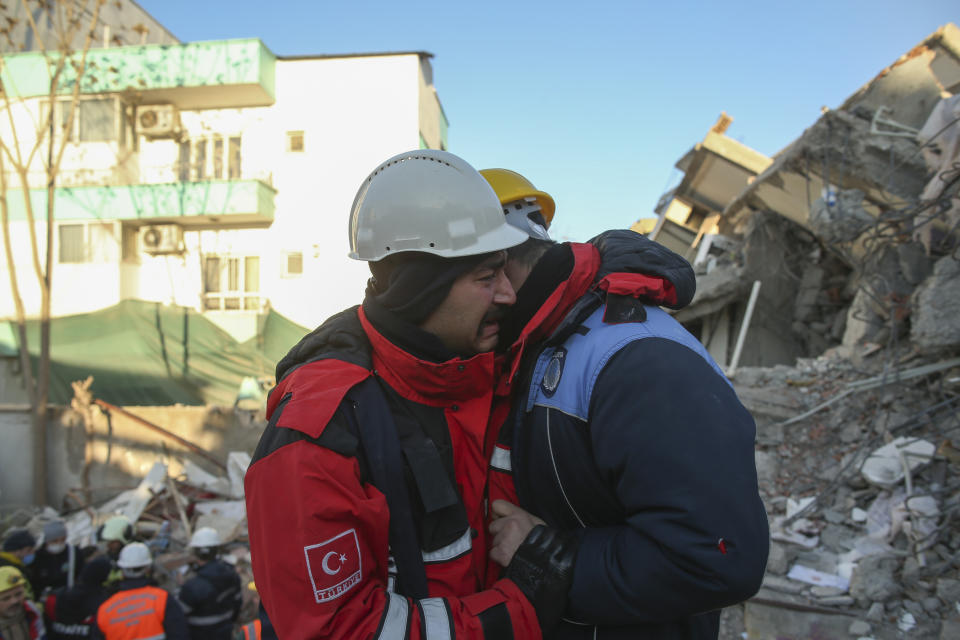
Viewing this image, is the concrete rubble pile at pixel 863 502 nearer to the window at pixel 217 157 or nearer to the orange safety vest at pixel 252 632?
the orange safety vest at pixel 252 632

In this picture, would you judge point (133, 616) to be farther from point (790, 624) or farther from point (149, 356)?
point (149, 356)

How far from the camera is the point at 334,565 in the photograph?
4.31 feet

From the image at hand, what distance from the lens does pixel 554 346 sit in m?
1.67

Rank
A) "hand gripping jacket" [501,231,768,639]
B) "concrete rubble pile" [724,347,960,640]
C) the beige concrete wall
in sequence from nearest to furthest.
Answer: "hand gripping jacket" [501,231,768,639], "concrete rubble pile" [724,347,960,640], the beige concrete wall

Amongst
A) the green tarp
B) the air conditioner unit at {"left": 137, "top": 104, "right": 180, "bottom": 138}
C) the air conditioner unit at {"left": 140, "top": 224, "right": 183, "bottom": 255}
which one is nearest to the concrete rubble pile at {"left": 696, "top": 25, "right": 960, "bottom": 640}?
the green tarp

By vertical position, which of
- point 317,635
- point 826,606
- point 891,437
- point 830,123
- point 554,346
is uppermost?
point 830,123

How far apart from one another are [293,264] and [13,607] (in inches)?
493

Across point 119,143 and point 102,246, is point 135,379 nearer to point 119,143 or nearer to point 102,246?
point 102,246

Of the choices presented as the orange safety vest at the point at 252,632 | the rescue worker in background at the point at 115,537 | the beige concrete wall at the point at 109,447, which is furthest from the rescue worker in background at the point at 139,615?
the beige concrete wall at the point at 109,447

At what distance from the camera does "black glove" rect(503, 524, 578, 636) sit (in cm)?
145

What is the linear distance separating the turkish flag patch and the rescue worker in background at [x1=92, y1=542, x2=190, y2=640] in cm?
346

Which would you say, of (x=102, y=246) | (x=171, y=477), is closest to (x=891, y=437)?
(x=171, y=477)

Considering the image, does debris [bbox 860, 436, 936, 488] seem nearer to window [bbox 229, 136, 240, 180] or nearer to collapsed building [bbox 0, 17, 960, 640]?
collapsed building [bbox 0, 17, 960, 640]

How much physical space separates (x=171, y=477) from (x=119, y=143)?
39.1 feet
